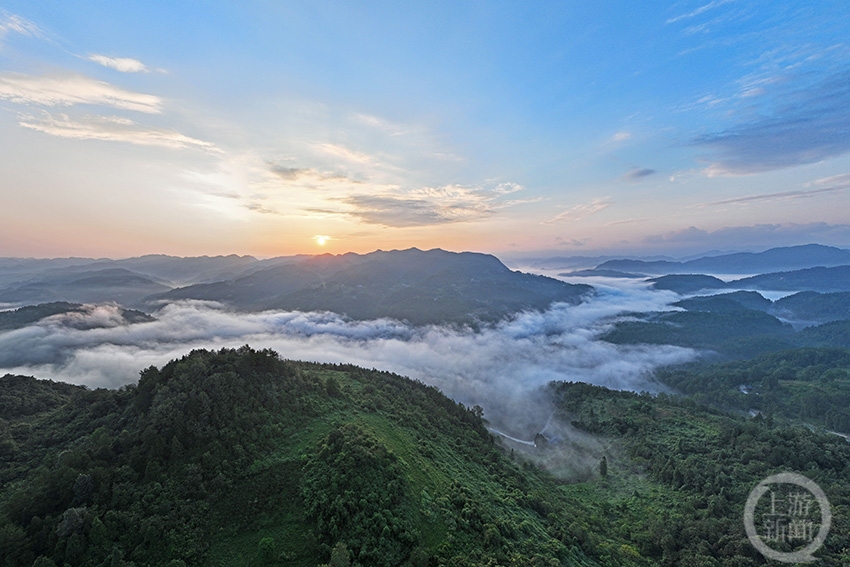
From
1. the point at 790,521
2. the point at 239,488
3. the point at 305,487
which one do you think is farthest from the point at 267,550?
the point at 790,521

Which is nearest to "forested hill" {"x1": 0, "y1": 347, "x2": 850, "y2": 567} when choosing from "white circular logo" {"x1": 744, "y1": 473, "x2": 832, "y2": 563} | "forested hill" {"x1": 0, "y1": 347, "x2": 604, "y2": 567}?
"forested hill" {"x1": 0, "y1": 347, "x2": 604, "y2": 567}

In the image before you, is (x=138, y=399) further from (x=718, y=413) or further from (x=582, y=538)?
(x=718, y=413)

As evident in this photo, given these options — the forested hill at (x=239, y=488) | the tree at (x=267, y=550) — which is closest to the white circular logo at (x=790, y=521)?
the forested hill at (x=239, y=488)

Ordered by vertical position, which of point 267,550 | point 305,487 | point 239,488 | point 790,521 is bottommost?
point 790,521

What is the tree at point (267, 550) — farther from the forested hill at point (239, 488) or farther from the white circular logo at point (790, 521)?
the white circular logo at point (790, 521)

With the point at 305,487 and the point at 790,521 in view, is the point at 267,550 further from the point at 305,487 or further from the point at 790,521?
the point at 790,521

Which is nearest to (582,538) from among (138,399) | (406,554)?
(406,554)

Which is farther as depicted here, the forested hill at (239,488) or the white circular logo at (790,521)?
the white circular logo at (790,521)

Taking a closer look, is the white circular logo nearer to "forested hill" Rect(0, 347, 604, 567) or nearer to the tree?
"forested hill" Rect(0, 347, 604, 567)
